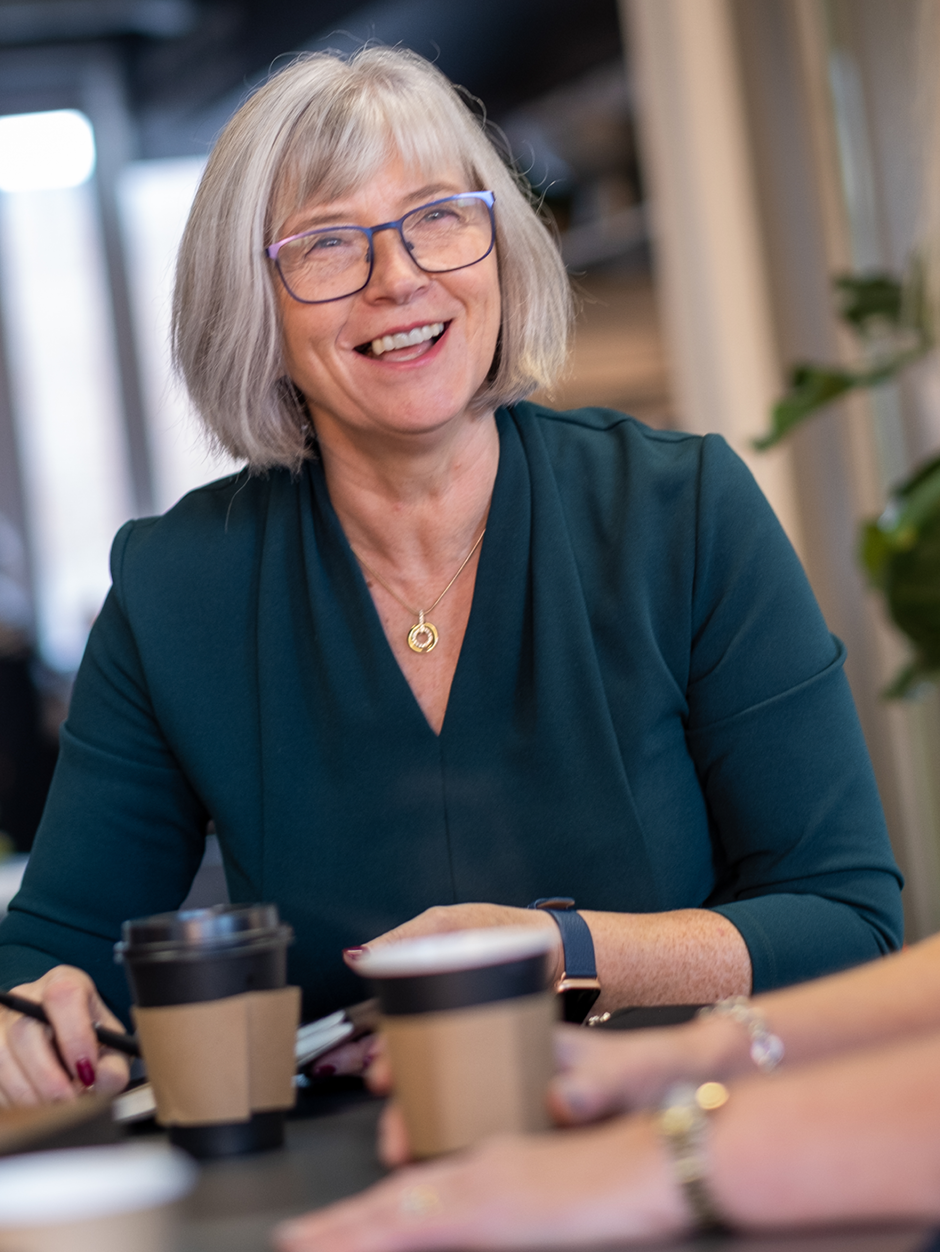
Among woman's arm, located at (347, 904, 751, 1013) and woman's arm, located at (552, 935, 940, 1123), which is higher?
woman's arm, located at (552, 935, 940, 1123)

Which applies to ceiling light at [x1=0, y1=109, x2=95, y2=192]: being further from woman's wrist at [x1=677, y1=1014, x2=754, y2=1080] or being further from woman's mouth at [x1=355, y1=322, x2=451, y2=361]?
woman's wrist at [x1=677, y1=1014, x2=754, y2=1080]

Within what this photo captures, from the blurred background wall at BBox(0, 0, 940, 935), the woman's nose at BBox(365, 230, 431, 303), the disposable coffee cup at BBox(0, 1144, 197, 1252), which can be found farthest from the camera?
the blurred background wall at BBox(0, 0, 940, 935)

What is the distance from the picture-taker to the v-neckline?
1.42 metres

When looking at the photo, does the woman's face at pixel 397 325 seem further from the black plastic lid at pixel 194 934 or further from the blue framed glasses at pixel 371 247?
the black plastic lid at pixel 194 934

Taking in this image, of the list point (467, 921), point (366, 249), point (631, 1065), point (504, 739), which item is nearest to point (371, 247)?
point (366, 249)

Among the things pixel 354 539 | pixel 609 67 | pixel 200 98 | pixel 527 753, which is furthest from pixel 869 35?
pixel 200 98

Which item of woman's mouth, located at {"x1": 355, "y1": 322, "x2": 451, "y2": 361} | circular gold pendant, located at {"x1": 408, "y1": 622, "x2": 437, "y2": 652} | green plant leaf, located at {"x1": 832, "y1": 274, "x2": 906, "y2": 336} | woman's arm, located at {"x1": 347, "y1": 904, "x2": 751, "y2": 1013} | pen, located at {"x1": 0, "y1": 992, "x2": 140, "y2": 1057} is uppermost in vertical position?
woman's mouth, located at {"x1": 355, "y1": 322, "x2": 451, "y2": 361}

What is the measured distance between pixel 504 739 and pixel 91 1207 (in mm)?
921

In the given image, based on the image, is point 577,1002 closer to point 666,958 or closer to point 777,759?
point 666,958

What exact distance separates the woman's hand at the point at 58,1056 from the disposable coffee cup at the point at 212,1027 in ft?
0.84

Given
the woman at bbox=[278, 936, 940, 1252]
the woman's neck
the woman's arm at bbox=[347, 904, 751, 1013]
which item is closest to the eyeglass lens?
the woman's neck

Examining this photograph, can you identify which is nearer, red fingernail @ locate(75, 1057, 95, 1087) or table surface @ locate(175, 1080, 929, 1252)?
table surface @ locate(175, 1080, 929, 1252)

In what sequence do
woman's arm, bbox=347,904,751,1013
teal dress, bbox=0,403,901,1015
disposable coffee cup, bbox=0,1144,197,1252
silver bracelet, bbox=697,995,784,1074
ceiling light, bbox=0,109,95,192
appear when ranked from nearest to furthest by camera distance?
disposable coffee cup, bbox=0,1144,197,1252, silver bracelet, bbox=697,995,784,1074, woman's arm, bbox=347,904,751,1013, teal dress, bbox=0,403,901,1015, ceiling light, bbox=0,109,95,192

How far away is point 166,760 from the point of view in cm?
150
